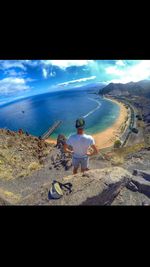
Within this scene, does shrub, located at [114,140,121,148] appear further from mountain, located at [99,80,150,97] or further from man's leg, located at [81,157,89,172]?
man's leg, located at [81,157,89,172]

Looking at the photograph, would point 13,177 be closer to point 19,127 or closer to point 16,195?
point 16,195

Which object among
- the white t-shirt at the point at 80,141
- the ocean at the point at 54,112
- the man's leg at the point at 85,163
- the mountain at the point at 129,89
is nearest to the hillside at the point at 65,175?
the man's leg at the point at 85,163

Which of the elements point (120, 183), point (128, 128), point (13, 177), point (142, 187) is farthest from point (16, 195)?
point (128, 128)

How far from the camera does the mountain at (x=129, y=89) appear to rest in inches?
254

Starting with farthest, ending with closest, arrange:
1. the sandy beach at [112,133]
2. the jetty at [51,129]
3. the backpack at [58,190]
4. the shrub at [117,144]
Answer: the shrub at [117,144], the sandy beach at [112,133], the jetty at [51,129], the backpack at [58,190]

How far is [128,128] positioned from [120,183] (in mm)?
3263

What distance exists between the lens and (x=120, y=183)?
4.57 metres

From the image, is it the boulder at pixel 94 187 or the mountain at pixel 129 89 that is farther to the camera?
the mountain at pixel 129 89

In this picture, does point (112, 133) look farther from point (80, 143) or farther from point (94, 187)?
point (80, 143)

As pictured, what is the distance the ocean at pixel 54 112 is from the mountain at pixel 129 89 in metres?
0.44

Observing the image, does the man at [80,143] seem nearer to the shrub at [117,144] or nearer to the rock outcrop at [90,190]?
the rock outcrop at [90,190]
